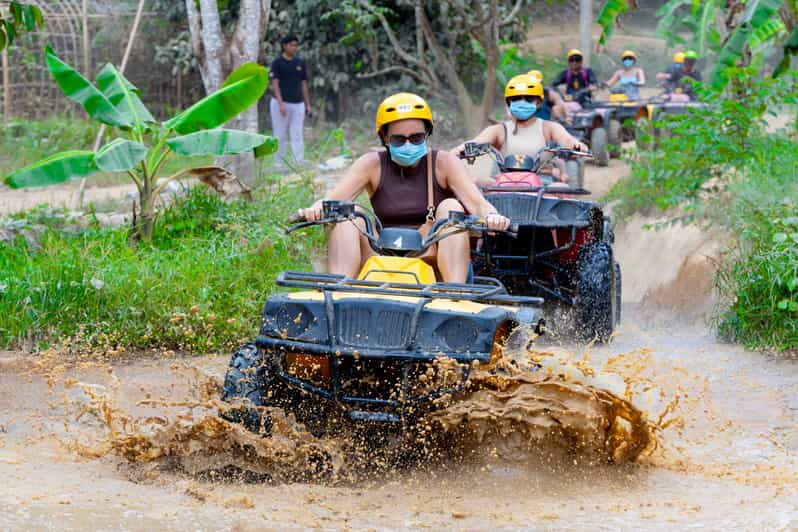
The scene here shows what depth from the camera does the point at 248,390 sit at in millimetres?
5121

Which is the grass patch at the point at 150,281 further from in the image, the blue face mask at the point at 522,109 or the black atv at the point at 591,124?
the black atv at the point at 591,124

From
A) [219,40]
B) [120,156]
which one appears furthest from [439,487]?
[219,40]

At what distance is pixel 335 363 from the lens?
189 inches

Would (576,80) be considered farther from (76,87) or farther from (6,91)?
(76,87)

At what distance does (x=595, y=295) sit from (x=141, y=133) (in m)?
3.94

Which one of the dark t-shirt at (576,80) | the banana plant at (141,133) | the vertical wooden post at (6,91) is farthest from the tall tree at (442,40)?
the banana plant at (141,133)

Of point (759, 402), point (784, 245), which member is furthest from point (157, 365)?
point (784, 245)

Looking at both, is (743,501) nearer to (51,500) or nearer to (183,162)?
(51,500)

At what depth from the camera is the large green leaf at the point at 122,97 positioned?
9.19 m

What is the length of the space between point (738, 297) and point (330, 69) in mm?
12898

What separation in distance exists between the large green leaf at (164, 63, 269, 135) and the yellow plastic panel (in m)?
4.07

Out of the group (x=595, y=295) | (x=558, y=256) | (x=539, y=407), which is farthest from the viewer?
(x=558, y=256)

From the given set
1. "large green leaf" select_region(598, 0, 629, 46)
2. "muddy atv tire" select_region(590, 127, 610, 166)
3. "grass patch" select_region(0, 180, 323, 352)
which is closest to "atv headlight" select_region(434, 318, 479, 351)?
"grass patch" select_region(0, 180, 323, 352)

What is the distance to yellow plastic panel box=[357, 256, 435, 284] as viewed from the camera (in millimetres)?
5293
